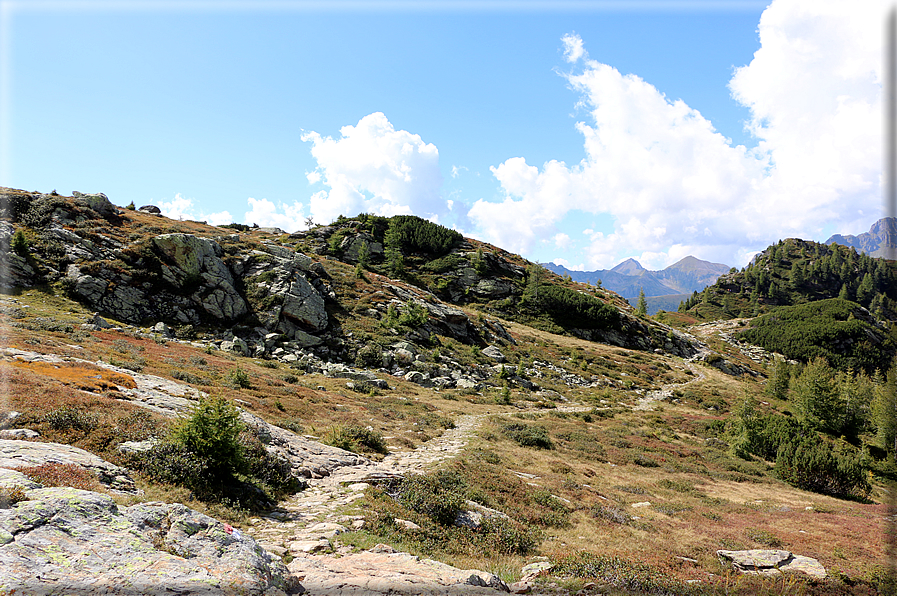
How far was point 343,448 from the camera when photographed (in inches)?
616

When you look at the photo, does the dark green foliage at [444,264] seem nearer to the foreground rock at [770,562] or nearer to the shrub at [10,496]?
the foreground rock at [770,562]

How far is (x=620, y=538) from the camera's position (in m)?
10.7

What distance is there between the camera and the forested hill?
10050 centimetres

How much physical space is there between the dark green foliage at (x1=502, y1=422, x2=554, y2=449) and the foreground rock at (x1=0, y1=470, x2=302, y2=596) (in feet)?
62.5

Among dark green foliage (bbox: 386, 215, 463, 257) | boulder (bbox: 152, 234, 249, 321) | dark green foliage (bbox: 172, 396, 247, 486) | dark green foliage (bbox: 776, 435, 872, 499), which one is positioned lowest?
dark green foliage (bbox: 776, 435, 872, 499)

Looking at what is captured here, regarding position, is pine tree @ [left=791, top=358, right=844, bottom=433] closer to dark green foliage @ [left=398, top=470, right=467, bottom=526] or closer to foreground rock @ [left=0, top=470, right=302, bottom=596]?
dark green foliage @ [left=398, top=470, right=467, bottom=526]

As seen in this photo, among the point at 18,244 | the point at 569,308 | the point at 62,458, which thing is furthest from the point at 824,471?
the point at 18,244

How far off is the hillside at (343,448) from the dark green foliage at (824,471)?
109 millimetres

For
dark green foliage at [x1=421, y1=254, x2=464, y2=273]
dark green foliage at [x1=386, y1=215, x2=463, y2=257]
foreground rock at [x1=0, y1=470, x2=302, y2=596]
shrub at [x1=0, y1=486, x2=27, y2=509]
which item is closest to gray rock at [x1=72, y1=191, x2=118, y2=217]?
dark green foliage at [x1=386, y1=215, x2=463, y2=257]

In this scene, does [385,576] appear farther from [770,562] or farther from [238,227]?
[238,227]

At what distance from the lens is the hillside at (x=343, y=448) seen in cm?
631

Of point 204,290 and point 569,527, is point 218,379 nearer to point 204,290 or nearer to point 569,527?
point 569,527

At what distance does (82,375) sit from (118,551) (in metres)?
12.5

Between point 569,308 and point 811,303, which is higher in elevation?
point 811,303
